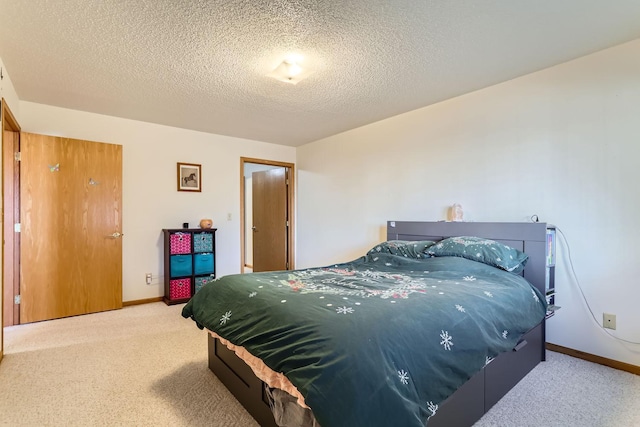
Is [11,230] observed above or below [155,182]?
below

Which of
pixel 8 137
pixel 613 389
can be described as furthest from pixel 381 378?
pixel 8 137

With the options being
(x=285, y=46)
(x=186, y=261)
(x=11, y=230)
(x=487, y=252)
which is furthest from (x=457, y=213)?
(x=11, y=230)

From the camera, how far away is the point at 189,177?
4410 millimetres

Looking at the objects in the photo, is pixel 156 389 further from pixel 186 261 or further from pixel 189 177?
pixel 189 177

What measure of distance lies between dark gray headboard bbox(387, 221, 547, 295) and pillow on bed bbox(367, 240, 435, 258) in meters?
0.28

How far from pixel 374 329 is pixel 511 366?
1.33m

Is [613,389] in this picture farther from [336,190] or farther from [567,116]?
[336,190]


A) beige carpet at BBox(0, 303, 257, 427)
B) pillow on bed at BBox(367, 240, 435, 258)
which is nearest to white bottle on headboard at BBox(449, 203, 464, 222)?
pillow on bed at BBox(367, 240, 435, 258)

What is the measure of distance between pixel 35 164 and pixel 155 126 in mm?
1329

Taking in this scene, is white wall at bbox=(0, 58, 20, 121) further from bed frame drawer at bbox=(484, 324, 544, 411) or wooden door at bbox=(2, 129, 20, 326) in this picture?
bed frame drawer at bbox=(484, 324, 544, 411)

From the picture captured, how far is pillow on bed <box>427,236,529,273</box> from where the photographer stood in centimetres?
239

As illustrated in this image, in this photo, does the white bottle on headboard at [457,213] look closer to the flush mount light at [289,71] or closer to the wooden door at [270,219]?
the flush mount light at [289,71]

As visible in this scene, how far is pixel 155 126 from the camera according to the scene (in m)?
4.15

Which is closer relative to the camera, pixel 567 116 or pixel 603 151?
pixel 603 151
